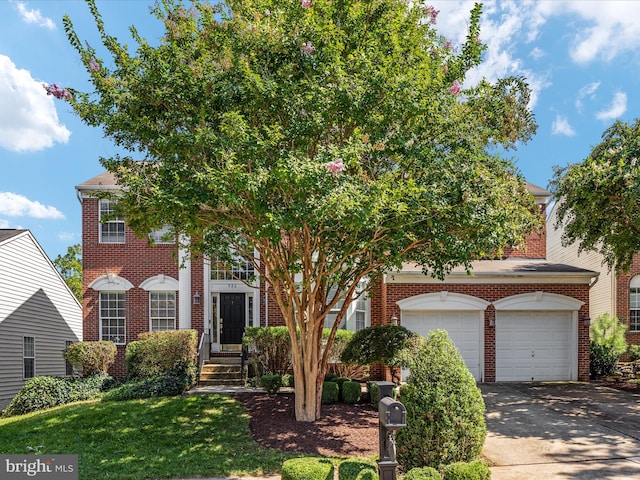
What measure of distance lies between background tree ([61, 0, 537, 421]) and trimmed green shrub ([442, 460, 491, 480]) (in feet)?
11.7

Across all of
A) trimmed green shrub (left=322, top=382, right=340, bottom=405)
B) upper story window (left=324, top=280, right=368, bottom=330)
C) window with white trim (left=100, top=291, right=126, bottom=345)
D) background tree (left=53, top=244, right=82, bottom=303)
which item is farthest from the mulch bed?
background tree (left=53, top=244, right=82, bottom=303)

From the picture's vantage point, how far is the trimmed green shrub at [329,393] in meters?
11.9

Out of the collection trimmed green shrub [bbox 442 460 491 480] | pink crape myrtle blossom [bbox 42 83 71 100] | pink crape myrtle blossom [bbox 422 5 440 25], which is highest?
pink crape myrtle blossom [bbox 422 5 440 25]

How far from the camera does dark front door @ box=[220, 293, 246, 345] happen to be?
17391 millimetres

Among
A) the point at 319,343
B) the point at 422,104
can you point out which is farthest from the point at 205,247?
the point at 422,104

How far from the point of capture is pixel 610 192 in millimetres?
12484

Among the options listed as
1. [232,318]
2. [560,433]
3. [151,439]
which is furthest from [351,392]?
[232,318]

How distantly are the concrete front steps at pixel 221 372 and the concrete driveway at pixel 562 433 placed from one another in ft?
24.0

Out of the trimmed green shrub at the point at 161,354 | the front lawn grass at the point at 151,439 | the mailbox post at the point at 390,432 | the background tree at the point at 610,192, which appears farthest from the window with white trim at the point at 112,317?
the background tree at the point at 610,192

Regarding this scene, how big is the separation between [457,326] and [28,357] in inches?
594

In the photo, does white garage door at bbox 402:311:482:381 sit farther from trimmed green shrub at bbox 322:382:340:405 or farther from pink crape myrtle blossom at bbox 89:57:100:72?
pink crape myrtle blossom at bbox 89:57:100:72

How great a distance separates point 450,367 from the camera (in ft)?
22.3

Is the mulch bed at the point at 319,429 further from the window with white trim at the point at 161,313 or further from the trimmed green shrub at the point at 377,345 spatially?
the window with white trim at the point at 161,313

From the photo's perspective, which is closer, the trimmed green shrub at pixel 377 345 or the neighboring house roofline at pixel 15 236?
the trimmed green shrub at pixel 377 345
